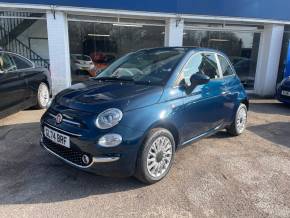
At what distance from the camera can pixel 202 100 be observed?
4086mm

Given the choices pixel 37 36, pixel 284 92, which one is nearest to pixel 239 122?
pixel 284 92

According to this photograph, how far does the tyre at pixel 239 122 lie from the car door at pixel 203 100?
645 mm

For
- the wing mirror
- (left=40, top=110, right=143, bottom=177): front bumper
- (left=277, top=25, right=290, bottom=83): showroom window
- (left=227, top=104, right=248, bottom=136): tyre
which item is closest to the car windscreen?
the wing mirror

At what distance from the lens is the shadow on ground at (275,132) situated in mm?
5402

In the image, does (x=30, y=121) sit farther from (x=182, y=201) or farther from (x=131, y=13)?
(x=131, y=13)

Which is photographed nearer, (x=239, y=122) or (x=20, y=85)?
(x=239, y=122)

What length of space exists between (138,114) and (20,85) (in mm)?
3891

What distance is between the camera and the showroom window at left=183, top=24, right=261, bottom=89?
1023cm

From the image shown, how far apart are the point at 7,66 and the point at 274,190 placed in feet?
17.4

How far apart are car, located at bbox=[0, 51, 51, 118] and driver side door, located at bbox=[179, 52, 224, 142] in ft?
11.9

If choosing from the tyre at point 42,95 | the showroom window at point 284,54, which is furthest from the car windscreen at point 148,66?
the showroom window at point 284,54

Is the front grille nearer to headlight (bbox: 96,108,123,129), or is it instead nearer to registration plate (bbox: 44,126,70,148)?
registration plate (bbox: 44,126,70,148)

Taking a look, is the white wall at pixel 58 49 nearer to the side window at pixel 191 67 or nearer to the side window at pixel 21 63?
the side window at pixel 21 63

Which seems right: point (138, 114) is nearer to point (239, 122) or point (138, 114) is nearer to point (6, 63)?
point (239, 122)
